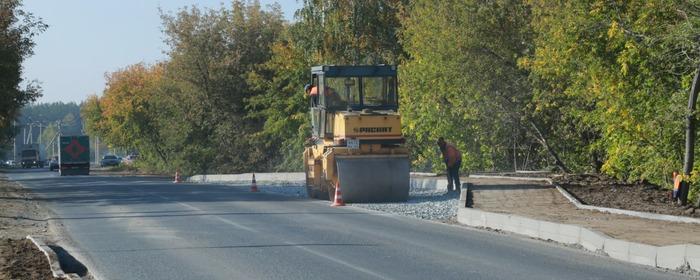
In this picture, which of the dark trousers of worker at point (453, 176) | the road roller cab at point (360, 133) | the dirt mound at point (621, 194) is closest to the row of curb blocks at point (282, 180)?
the dark trousers of worker at point (453, 176)

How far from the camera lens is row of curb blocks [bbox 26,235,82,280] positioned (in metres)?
13.2

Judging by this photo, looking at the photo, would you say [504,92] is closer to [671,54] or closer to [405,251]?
[671,54]

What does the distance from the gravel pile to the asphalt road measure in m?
0.80

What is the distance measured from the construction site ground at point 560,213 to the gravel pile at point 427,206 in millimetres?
677

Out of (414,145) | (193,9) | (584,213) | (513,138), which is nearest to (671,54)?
(584,213)

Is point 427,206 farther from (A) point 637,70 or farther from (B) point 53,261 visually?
(B) point 53,261

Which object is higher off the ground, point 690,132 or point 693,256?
point 690,132

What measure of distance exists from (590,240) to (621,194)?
11540 millimetres

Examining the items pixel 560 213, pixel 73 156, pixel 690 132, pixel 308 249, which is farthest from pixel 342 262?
pixel 73 156

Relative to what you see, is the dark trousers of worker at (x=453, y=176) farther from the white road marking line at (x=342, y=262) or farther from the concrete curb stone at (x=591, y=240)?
the white road marking line at (x=342, y=262)

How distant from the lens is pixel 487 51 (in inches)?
1528

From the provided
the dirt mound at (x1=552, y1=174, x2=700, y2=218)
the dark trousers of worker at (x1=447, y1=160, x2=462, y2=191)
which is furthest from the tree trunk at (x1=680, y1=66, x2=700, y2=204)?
the dark trousers of worker at (x1=447, y1=160, x2=462, y2=191)

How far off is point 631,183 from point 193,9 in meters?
46.1

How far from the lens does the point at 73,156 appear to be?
79.7 metres
